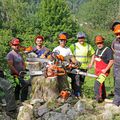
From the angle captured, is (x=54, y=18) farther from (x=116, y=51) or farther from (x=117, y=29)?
(x=117, y=29)

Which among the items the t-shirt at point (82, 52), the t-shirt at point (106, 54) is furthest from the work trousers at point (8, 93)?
the t-shirt at point (106, 54)

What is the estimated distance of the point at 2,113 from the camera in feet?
24.7

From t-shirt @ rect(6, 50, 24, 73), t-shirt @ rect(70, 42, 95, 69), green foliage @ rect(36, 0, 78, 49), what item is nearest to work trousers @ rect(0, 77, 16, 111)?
t-shirt @ rect(6, 50, 24, 73)

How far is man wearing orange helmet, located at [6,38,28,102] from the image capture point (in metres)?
8.26

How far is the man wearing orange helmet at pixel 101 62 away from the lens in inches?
323

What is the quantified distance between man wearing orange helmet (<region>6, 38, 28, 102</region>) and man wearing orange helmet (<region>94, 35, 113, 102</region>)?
1706mm

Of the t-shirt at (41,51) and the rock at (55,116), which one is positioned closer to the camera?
the rock at (55,116)

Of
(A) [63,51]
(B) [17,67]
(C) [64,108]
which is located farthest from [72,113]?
(B) [17,67]

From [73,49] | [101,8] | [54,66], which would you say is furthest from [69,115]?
[101,8]

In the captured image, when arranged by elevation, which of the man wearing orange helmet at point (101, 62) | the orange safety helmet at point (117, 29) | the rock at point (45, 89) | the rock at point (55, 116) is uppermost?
the orange safety helmet at point (117, 29)

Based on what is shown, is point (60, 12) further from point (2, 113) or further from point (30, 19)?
point (2, 113)

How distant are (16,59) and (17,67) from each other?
0.21 metres

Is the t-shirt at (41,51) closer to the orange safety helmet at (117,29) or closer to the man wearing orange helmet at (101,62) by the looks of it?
the man wearing orange helmet at (101,62)

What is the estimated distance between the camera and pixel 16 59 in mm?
8359
